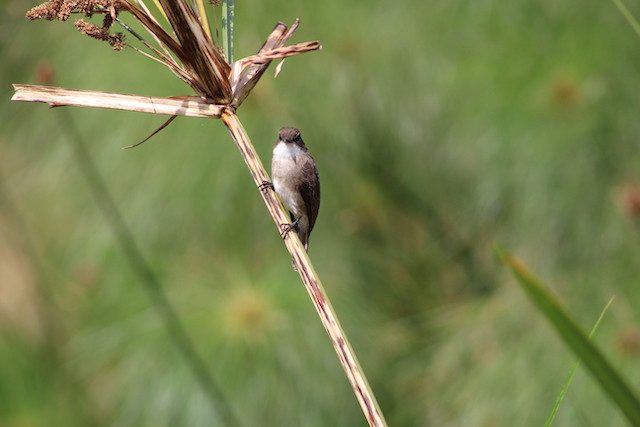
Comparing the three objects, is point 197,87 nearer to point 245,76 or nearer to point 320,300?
point 245,76

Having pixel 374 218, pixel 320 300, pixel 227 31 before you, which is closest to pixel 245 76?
pixel 227 31

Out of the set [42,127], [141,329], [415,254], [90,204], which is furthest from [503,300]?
[42,127]

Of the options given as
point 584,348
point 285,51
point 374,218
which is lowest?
point 584,348

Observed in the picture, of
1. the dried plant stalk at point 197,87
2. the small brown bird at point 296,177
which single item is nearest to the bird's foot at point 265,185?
the dried plant stalk at point 197,87

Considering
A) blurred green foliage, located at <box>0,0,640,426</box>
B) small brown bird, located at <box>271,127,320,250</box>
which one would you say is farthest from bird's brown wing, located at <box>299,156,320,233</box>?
blurred green foliage, located at <box>0,0,640,426</box>

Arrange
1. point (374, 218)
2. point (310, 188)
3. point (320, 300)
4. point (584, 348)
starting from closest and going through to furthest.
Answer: point (584, 348) → point (320, 300) → point (310, 188) → point (374, 218)

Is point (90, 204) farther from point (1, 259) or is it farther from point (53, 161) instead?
point (1, 259)
